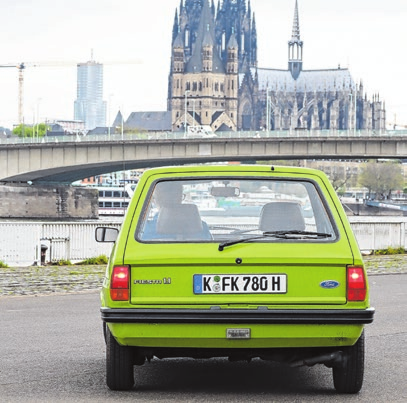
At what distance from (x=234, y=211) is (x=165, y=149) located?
62.1 metres

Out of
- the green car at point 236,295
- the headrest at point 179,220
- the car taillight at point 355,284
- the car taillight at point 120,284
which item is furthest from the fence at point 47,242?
the car taillight at point 355,284

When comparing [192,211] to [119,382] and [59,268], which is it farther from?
[59,268]

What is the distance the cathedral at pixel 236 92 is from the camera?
602 ft

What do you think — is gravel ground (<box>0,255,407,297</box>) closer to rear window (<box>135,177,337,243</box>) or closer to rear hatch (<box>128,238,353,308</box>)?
rear window (<box>135,177,337,243</box>)

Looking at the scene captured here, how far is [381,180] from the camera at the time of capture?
153m

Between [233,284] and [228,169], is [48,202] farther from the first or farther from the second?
[233,284]

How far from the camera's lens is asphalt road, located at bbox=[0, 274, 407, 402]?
6.46 meters

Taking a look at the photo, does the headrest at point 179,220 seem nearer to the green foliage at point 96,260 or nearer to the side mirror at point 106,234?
the side mirror at point 106,234

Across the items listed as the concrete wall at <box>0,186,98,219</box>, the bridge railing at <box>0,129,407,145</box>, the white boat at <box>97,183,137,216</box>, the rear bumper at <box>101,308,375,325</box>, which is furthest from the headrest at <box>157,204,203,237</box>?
the white boat at <box>97,183,137,216</box>

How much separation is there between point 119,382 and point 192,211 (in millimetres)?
1080

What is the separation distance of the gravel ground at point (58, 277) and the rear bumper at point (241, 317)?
8400 mm

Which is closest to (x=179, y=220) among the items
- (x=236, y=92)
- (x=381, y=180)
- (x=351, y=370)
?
(x=351, y=370)

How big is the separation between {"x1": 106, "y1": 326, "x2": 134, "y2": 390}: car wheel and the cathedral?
170640 mm

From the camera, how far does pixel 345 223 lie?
6477mm
